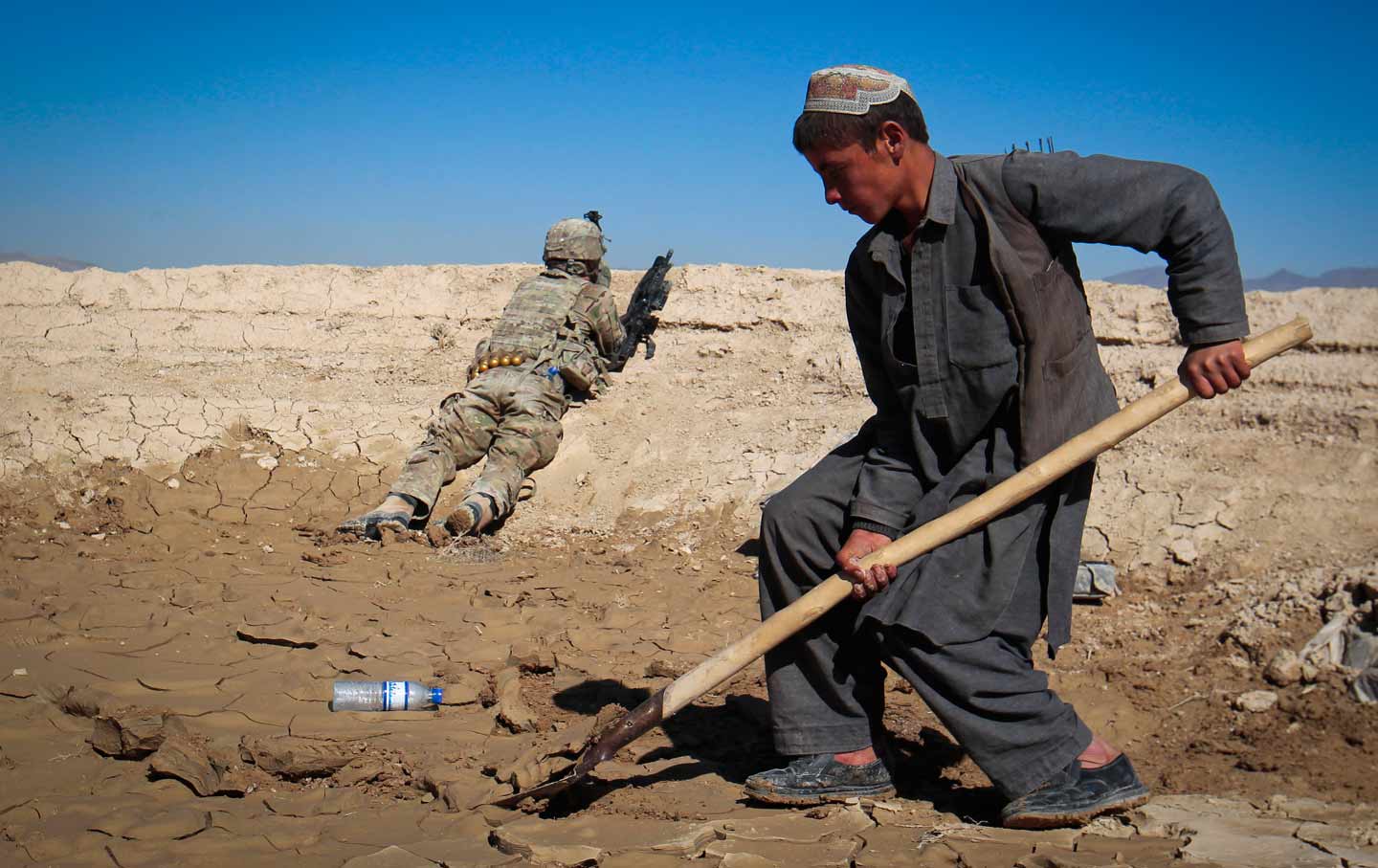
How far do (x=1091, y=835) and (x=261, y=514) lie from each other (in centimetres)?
528

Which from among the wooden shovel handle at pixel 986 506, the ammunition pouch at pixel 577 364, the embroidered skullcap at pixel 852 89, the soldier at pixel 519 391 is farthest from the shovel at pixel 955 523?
the ammunition pouch at pixel 577 364

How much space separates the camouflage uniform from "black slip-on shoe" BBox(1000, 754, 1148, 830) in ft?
14.1

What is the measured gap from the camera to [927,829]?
2471mm

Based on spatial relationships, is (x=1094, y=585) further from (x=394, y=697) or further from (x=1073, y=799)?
(x=394, y=697)

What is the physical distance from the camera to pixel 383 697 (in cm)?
359

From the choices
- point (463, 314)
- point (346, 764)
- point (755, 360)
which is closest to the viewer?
point (346, 764)

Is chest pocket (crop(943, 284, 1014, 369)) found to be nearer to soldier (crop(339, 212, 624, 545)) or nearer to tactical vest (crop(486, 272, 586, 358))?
soldier (crop(339, 212, 624, 545))

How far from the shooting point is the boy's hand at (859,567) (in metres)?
2.48

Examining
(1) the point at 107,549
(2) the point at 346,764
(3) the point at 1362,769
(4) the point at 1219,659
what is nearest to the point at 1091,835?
(3) the point at 1362,769

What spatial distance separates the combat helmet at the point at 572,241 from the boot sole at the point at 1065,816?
6.27m

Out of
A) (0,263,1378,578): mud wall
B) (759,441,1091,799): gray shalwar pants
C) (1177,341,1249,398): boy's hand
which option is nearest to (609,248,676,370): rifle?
(0,263,1378,578): mud wall

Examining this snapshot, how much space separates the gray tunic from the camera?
7.66ft

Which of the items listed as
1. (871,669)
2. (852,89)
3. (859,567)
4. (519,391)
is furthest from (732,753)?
(519,391)

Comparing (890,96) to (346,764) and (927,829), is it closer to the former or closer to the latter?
(927,829)
